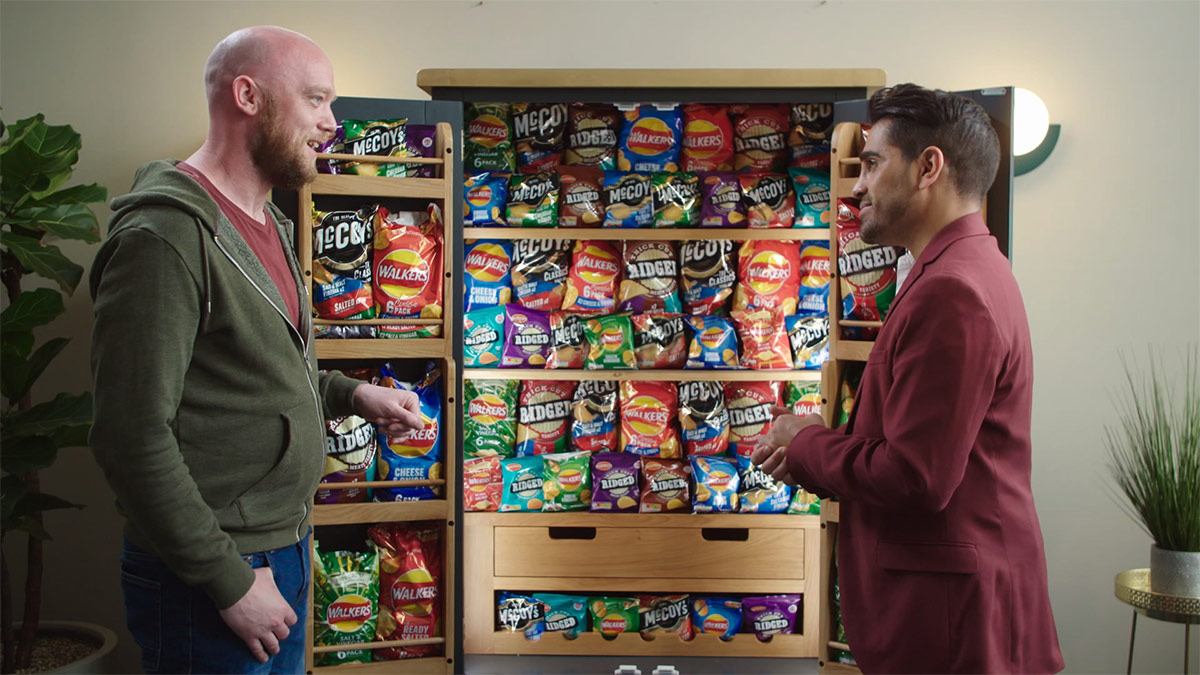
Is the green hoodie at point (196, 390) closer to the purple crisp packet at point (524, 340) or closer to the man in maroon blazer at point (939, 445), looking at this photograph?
the man in maroon blazer at point (939, 445)

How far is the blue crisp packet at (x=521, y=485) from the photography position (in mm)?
3441

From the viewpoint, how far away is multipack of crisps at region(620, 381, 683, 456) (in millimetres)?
3549

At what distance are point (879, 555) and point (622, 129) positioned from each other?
2321 millimetres

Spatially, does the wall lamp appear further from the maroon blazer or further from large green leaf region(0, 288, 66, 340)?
large green leaf region(0, 288, 66, 340)

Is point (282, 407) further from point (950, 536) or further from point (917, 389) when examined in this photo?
point (950, 536)

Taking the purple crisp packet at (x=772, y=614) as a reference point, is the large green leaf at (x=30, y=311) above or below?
above

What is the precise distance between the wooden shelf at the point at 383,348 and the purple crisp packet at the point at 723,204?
1290 mm

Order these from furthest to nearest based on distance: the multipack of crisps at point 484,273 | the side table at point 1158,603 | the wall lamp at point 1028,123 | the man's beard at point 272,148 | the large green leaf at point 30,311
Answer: the multipack of crisps at point 484,273
the wall lamp at point 1028,123
the large green leaf at point 30,311
the side table at point 1158,603
the man's beard at point 272,148

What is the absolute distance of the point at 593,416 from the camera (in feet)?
11.7

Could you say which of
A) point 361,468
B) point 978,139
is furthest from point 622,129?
point 978,139

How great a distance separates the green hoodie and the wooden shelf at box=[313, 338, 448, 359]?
45.1 inches

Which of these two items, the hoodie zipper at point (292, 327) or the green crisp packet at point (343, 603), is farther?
the green crisp packet at point (343, 603)

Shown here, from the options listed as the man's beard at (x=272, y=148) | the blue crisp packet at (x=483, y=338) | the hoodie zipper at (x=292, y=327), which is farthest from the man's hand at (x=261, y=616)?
the blue crisp packet at (x=483, y=338)

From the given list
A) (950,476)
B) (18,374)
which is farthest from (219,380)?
Result: (18,374)
